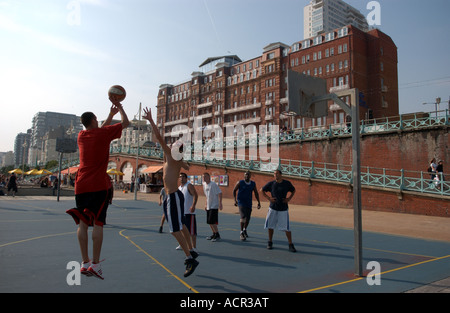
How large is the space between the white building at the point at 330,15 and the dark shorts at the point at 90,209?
16930 cm

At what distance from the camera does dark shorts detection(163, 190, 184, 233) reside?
523 centimetres

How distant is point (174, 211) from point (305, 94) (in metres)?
3.79

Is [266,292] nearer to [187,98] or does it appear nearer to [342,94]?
[342,94]

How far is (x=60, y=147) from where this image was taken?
2655 cm

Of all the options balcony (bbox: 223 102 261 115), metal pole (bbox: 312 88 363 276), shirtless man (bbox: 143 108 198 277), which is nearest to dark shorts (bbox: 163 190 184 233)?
shirtless man (bbox: 143 108 198 277)

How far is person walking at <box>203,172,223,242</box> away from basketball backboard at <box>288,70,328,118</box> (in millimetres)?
3889

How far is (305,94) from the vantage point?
679 cm

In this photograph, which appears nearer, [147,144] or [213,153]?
[213,153]

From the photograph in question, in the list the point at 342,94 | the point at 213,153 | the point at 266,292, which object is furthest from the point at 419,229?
the point at 213,153

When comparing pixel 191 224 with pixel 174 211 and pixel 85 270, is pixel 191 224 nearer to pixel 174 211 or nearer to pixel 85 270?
pixel 174 211

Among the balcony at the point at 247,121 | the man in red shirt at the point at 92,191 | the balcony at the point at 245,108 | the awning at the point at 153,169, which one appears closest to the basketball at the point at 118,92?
the man in red shirt at the point at 92,191

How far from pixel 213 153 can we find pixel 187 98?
48.9 metres

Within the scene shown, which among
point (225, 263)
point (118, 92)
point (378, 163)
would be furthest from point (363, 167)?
point (118, 92)

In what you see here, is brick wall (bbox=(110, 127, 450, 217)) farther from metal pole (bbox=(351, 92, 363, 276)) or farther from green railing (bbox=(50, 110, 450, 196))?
metal pole (bbox=(351, 92, 363, 276))
